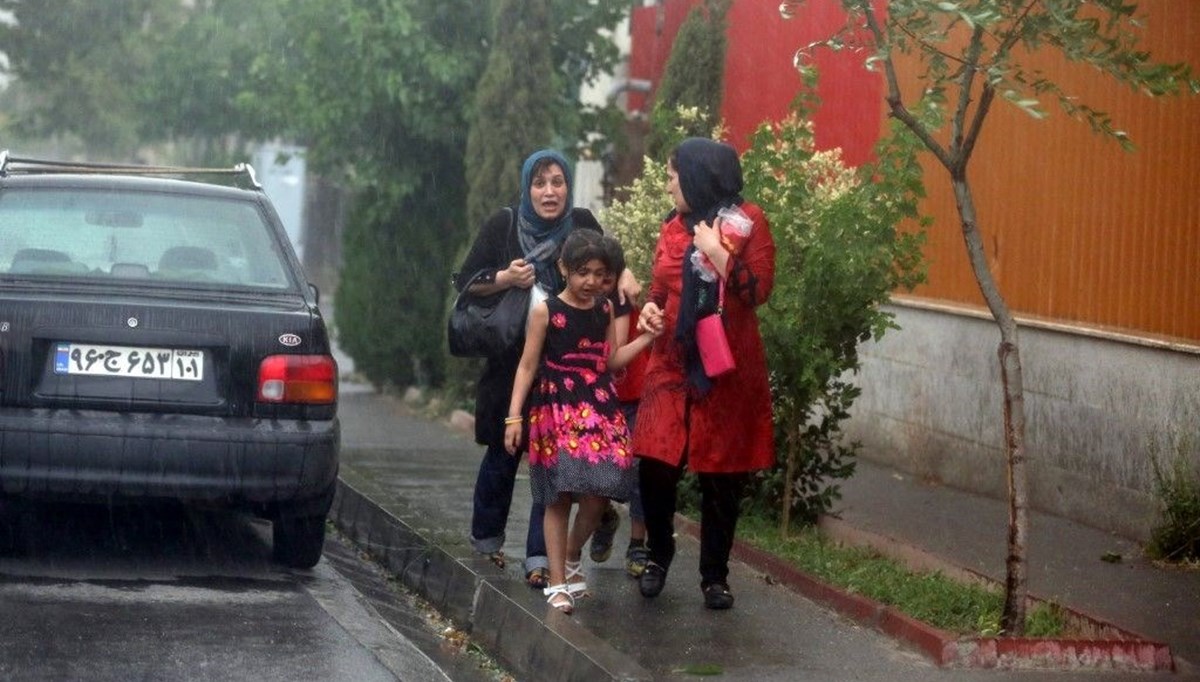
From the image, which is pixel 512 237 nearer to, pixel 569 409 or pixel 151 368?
pixel 569 409

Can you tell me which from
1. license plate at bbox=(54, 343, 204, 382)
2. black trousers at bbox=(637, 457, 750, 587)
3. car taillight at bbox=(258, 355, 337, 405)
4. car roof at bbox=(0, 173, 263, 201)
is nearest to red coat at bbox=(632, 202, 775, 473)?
black trousers at bbox=(637, 457, 750, 587)

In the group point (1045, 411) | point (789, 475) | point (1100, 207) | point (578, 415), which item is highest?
point (1100, 207)

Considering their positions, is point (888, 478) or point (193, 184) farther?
point (888, 478)

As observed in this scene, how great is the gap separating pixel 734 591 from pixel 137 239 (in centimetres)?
291

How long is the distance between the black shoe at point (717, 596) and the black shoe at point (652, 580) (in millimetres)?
210

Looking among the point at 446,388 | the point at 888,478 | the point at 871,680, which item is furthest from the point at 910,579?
the point at 446,388

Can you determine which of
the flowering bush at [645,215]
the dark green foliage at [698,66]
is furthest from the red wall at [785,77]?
the flowering bush at [645,215]

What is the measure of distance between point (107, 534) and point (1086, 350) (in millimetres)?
4799

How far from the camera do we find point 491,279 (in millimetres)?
7707

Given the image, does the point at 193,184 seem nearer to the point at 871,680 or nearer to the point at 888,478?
the point at 871,680

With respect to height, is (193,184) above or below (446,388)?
above

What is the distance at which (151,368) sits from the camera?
24.7 feet

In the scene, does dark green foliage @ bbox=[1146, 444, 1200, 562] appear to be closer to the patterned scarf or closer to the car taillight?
the patterned scarf

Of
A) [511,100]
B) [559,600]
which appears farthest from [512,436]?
[511,100]
